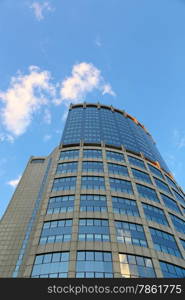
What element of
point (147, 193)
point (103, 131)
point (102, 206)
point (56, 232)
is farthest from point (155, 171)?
point (56, 232)

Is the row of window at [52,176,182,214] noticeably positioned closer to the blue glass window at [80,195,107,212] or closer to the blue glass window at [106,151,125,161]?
the blue glass window at [80,195,107,212]

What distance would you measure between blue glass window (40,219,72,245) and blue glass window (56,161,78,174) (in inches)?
617

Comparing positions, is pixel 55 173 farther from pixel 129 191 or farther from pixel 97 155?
pixel 129 191

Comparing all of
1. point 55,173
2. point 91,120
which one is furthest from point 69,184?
point 91,120

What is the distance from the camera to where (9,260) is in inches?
2149

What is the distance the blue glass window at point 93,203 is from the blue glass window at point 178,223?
14.8 metres

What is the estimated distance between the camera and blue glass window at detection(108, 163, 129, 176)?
56.3m

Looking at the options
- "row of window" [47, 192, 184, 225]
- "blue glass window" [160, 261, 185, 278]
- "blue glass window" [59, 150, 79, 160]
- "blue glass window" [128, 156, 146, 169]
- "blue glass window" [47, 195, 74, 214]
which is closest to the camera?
"blue glass window" [160, 261, 185, 278]


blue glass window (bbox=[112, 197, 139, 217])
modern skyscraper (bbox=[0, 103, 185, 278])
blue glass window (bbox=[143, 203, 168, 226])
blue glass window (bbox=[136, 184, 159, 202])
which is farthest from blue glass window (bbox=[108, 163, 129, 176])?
blue glass window (bbox=[143, 203, 168, 226])

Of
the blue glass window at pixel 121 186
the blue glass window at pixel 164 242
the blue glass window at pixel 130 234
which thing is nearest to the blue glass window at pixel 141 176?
the blue glass window at pixel 121 186

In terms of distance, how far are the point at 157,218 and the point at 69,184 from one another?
60.5ft

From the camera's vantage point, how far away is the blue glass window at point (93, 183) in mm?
49750

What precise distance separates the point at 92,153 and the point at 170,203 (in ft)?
71.8

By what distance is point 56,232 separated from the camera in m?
39.5
